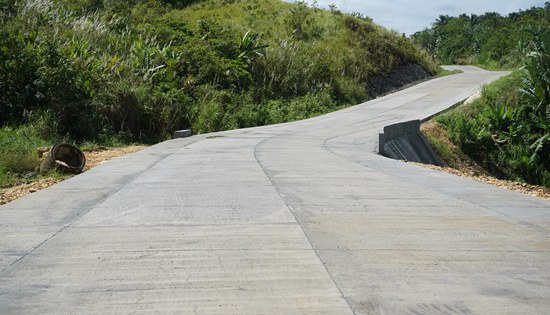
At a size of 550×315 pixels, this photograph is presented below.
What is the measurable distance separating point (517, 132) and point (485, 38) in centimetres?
4869

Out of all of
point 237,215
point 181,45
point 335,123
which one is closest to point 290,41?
point 181,45

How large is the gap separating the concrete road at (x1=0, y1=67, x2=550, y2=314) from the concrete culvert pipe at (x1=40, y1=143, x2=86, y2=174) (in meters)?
0.80

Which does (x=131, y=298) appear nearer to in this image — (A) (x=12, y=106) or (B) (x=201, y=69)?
(A) (x=12, y=106)

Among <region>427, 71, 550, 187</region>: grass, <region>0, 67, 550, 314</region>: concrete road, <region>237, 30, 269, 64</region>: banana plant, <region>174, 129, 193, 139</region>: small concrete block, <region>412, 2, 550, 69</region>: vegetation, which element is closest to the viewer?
<region>0, 67, 550, 314</region>: concrete road

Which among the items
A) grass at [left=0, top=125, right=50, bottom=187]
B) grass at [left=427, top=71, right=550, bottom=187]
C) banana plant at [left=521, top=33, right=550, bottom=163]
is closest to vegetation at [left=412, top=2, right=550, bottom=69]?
banana plant at [left=521, top=33, right=550, bottom=163]

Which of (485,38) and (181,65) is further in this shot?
(485,38)

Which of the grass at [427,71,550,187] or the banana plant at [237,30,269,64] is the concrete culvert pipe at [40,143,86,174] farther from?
the banana plant at [237,30,269,64]

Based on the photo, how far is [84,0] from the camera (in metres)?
40.1

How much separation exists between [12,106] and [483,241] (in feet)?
56.3

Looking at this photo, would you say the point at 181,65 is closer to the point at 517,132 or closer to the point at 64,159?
the point at 517,132

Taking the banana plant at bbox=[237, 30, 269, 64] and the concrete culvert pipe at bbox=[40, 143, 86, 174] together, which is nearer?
the concrete culvert pipe at bbox=[40, 143, 86, 174]

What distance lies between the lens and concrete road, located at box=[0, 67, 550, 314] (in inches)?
202

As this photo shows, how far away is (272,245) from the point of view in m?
6.79

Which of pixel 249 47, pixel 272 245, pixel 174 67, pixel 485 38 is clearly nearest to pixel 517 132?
pixel 249 47
